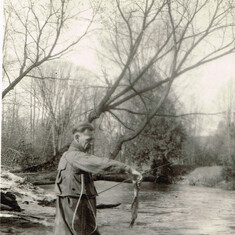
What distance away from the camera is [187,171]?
193 inches

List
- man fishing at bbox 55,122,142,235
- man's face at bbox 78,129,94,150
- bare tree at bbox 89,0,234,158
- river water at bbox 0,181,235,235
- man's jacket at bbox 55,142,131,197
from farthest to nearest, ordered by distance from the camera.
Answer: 1. bare tree at bbox 89,0,234,158
2. river water at bbox 0,181,235,235
3. man's face at bbox 78,129,94,150
4. man fishing at bbox 55,122,142,235
5. man's jacket at bbox 55,142,131,197

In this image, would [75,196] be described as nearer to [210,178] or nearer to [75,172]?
[75,172]

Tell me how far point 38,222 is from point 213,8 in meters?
3.51

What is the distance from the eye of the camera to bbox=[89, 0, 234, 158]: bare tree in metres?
4.75

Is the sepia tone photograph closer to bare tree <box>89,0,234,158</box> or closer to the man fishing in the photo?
bare tree <box>89,0,234,158</box>

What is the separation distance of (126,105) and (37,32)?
5.12 feet

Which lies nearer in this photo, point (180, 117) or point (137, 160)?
point (137, 160)

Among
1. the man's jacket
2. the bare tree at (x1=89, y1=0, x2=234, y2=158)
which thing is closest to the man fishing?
the man's jacket

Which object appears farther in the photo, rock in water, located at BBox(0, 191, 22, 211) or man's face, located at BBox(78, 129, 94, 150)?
rock in water, located at BBox(0, 191, 22, 211)

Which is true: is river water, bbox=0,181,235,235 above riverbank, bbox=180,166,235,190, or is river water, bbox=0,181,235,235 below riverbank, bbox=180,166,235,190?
below

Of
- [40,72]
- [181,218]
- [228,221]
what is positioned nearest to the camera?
[228,221]

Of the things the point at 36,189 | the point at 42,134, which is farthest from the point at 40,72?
the point at 36,189

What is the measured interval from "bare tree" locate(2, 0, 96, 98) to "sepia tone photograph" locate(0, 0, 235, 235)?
14 mm

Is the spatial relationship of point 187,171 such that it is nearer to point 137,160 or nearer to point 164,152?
point 164,152
